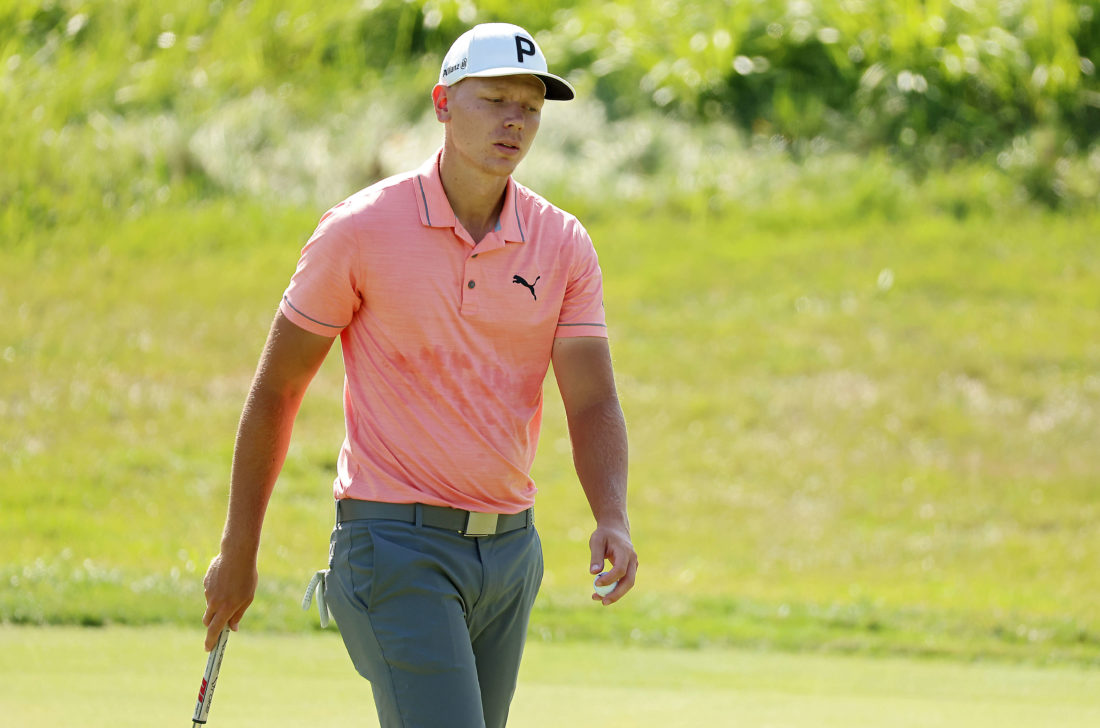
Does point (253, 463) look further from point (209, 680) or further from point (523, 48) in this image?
point (523, 48)

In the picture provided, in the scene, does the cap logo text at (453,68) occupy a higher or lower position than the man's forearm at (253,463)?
higher

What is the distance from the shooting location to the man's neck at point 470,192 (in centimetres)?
342

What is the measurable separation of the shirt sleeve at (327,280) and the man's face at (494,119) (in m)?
0.32

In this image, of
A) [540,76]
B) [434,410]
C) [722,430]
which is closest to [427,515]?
[434,410]

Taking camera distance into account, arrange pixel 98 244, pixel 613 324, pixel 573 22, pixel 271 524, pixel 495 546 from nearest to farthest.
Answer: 1. pixel 495 546
2. pixel 271 524
3. pixel 613 324
4. pixel 98 244
5. pixel 573 22

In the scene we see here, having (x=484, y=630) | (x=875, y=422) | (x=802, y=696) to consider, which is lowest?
(x=875, y=422)

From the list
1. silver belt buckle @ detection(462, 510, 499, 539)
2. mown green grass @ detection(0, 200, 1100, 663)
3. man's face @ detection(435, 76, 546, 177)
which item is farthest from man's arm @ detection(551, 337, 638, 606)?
mown green grass @ detection(0, 200, 1100, 663)

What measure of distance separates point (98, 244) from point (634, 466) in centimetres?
671

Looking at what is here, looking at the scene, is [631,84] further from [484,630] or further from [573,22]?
[484,630]

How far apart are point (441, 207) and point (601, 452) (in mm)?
641

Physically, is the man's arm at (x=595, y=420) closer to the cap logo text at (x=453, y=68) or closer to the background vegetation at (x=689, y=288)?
the cap logo text at (x=453, y=68)

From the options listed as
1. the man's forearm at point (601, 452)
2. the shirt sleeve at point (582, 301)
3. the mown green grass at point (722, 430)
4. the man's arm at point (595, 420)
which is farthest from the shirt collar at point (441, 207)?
the mown green grass at point (722, 430)

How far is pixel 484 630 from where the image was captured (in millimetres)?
3428

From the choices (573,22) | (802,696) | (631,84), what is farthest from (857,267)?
(802,696)
